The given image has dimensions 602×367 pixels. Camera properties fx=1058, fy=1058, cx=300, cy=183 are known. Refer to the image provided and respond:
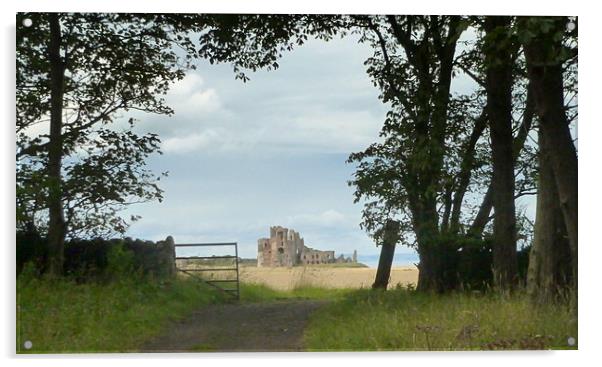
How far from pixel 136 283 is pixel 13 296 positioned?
1.11 m

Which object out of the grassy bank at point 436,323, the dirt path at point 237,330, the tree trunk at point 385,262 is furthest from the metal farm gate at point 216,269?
the tree trunk at point 385,262

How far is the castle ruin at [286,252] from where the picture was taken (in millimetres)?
9641

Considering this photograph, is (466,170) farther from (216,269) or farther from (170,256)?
(170,256)

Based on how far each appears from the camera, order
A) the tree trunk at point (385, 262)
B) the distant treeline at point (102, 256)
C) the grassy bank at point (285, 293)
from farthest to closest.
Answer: the grassy bank at point (285, 293)
the tree trunk at point (385, 262)
the distant treeline at point (102, 256)

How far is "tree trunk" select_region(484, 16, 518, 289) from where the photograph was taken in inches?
393

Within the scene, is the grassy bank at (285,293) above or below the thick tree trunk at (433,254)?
below

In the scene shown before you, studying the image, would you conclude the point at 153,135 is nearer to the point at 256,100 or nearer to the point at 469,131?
the point at 256,100

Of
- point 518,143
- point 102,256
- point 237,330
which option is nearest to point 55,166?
point 102,256

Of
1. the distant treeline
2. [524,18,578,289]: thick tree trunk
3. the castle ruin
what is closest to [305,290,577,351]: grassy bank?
the castle ruin

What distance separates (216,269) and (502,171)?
284cm

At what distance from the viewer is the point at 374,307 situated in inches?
390

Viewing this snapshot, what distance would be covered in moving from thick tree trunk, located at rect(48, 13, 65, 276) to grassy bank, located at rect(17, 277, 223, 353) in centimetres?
26

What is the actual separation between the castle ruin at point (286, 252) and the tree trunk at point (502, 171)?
142 cm

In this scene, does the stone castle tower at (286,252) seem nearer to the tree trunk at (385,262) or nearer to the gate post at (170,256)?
the tree trunk at (385,262)
